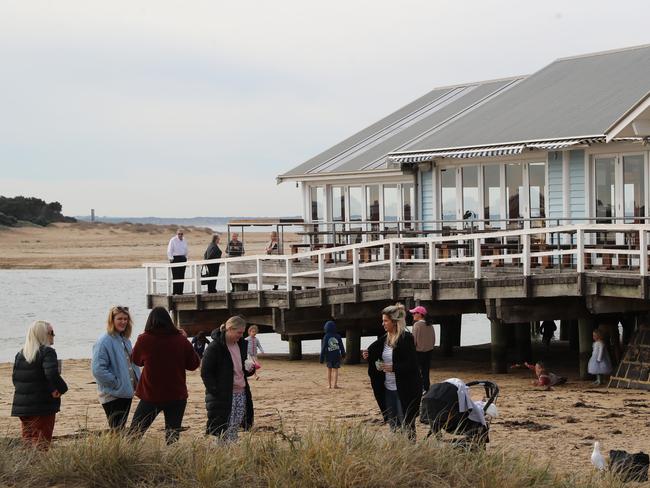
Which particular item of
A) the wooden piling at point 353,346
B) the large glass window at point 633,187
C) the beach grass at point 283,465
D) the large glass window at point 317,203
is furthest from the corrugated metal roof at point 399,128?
the beach grass at point 283,465

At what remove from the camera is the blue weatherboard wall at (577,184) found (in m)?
25.2

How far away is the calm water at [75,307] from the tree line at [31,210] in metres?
23.0

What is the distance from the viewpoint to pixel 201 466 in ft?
33.9

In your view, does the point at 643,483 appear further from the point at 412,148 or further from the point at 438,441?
the point at 412,148

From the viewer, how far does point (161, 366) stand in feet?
Answer: 37.7

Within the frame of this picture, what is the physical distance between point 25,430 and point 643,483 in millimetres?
5636

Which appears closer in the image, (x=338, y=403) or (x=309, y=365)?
(x=338, y=403)

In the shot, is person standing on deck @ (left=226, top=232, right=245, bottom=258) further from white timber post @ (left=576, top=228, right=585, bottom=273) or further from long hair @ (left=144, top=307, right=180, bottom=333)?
long hair @ (left=144, top=307, right=180, bottom=333)

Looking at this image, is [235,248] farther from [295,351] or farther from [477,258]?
[477,258]

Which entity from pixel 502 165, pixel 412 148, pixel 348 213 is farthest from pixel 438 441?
pixel 348 213

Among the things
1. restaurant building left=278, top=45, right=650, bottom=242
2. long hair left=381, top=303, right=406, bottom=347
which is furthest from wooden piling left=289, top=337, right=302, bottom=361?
long hair left=381, top=303, right=406, bottom=347

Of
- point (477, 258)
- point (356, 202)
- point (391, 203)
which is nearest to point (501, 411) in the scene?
point (477, 258)

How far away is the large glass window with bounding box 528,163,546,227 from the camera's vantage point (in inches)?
1035

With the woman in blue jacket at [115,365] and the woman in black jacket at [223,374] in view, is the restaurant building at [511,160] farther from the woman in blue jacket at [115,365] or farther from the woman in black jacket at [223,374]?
the woman in blue jacket at [115,365]
